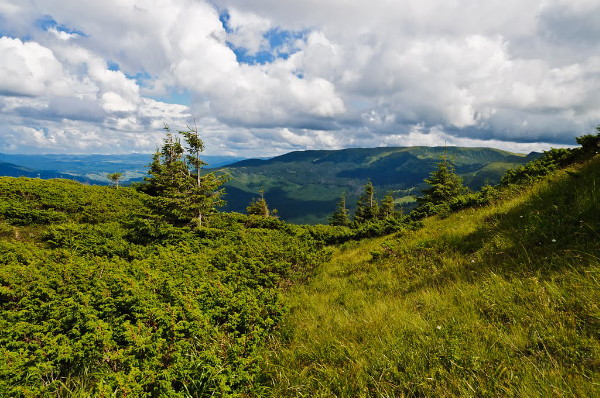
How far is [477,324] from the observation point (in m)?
3.25

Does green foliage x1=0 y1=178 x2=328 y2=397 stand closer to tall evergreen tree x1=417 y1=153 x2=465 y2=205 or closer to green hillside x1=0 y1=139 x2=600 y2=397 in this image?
green hillside x1=0 y1=139 x2=600 y2=397

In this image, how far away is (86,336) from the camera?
384 cm

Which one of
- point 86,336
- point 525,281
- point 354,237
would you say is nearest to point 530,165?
point 354,237

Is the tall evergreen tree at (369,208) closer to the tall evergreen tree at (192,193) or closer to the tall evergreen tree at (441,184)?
the tall evergreen tree at (441,184)

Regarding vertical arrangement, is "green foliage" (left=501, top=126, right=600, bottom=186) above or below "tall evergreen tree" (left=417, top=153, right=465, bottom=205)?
above

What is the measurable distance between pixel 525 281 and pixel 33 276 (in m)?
11.0

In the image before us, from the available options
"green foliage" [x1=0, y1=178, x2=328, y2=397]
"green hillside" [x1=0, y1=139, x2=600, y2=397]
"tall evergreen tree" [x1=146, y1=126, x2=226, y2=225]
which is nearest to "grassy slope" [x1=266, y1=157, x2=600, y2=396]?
"green hillside" [x1=0, y1=139, x2=600, y2=397]

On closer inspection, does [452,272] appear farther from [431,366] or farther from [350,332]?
[431,366]

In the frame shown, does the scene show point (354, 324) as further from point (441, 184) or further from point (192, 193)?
point (441, 184)

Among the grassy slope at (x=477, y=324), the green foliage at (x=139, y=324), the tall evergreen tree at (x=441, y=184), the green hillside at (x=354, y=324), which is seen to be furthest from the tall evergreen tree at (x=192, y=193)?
the tall evergreen tree at (x=441, y=184)

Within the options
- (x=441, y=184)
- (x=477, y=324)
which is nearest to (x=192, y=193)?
(x=477, y=324)

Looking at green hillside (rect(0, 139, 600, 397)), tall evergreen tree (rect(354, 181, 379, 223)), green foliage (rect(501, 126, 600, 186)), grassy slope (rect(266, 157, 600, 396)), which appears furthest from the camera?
tall evergreen tree (rect(354, 181, 379, 223))

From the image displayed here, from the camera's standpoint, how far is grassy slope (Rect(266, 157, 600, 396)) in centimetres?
248

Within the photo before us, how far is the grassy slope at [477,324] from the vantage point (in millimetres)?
2480
